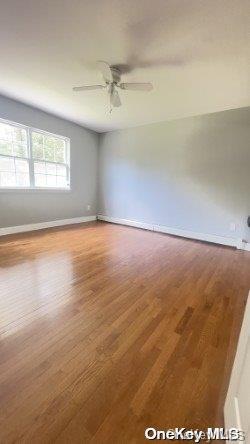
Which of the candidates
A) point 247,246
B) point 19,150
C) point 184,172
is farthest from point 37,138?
point 247,246

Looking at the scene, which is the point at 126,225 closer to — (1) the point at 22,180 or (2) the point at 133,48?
(1) the point at 22,180

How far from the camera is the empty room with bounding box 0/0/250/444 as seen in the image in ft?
3.43

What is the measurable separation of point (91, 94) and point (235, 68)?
2.02 meters

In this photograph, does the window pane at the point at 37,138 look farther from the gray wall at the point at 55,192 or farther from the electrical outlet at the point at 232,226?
the electrical outlet at the point at 232,226

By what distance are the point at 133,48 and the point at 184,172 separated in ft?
8.56

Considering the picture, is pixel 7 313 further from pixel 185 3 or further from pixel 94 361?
pixel 185 3

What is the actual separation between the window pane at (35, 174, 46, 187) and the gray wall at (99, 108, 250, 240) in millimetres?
1745

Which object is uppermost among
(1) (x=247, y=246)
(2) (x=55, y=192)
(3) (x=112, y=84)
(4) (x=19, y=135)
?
(3) (x=112, y=84)

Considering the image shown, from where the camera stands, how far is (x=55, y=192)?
4.72 m

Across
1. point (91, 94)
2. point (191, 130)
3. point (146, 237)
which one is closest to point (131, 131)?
point (191, 130)

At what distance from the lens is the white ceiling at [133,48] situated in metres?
1.64

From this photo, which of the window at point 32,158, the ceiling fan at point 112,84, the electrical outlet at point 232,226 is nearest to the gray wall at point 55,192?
the window at point 32,158

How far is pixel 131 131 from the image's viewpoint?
16.3ft

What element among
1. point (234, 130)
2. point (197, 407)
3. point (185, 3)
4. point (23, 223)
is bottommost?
point (197, 407)
